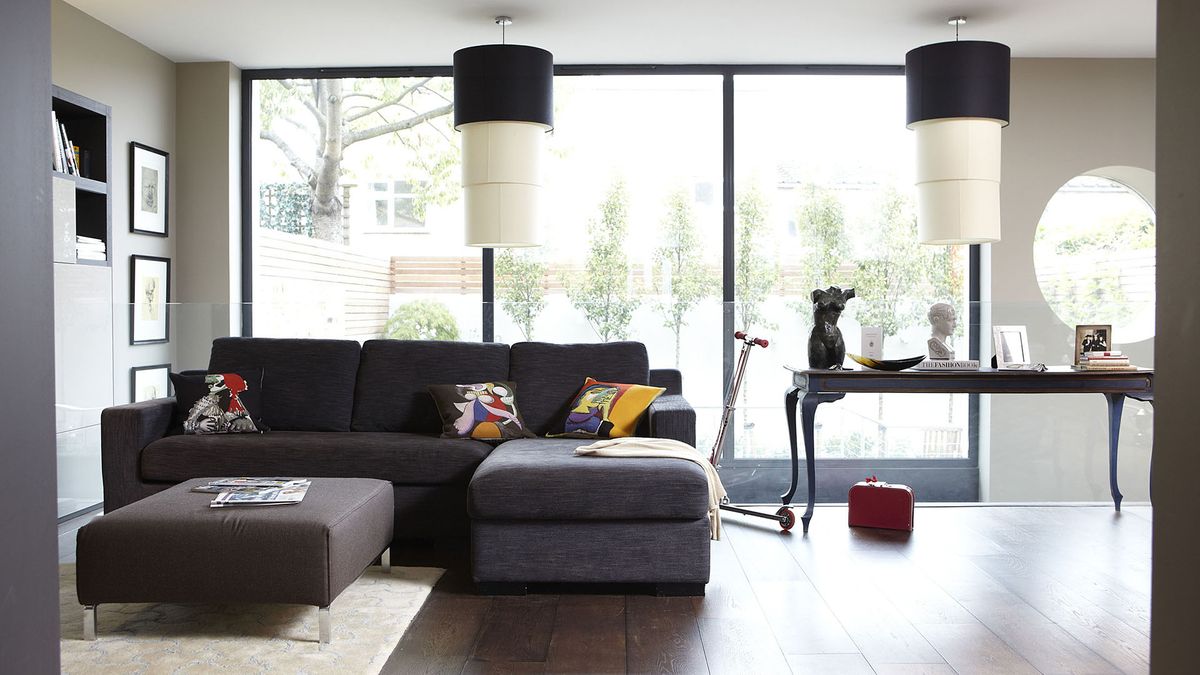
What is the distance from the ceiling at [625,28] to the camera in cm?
477

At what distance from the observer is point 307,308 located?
5719 millimetres

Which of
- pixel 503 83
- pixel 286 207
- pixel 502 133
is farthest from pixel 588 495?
pixel 286 207

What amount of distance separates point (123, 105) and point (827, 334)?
3.85 m

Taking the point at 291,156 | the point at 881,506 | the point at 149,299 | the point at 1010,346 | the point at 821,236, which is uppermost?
the point at 291,156

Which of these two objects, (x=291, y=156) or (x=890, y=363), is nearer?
(x=890, y=363)

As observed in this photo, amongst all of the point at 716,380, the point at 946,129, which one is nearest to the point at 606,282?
the point at 716,380

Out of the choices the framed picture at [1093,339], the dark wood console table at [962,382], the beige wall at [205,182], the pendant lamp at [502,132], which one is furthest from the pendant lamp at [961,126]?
the beige wall at [205,182]

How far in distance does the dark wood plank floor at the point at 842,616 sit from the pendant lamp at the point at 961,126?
146 centimetres

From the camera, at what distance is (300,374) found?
4656 millimetres

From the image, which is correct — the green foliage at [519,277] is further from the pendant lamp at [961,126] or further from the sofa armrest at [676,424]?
the pendant lamp at [961,126]

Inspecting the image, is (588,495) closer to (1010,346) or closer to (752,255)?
(1010,346)

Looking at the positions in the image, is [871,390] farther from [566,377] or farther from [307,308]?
[307,308]

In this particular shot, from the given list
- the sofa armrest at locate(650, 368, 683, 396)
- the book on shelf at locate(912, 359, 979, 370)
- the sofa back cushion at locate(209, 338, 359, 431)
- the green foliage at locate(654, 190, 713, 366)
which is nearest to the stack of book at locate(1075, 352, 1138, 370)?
the book on shelf at locate(912, 359, 979, 370)

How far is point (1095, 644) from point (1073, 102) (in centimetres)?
385
